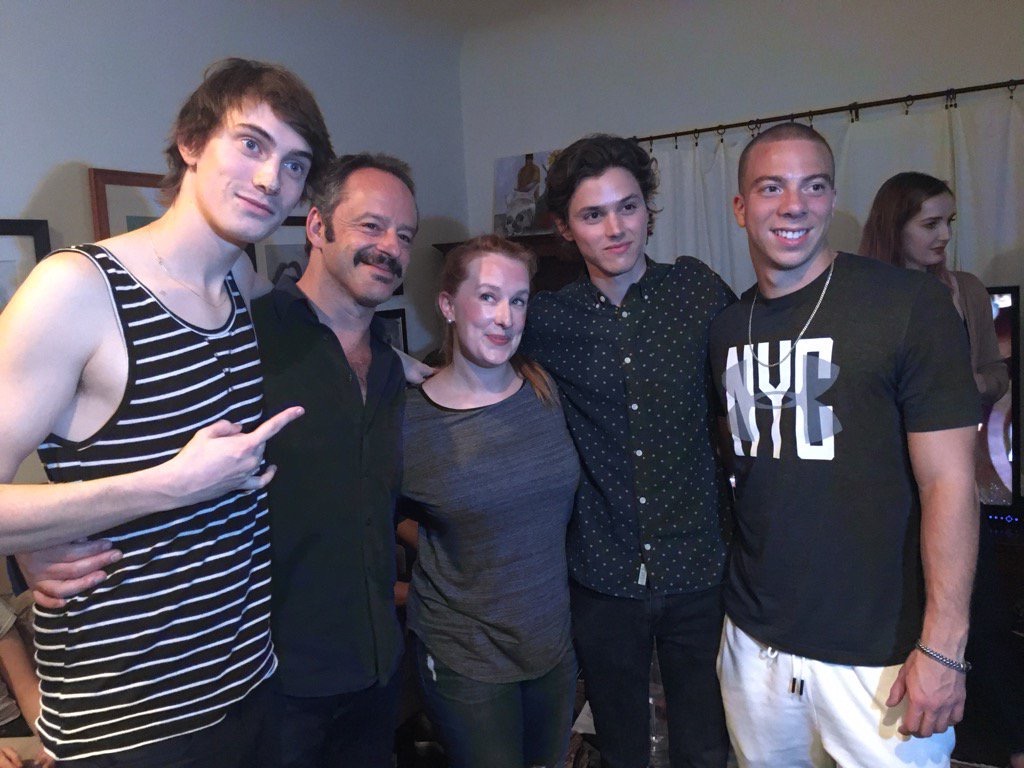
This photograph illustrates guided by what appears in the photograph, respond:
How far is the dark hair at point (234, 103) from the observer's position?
1089 millimetres

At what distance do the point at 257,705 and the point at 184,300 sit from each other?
660 mm

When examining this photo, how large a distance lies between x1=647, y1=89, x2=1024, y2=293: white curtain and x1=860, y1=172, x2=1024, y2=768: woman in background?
57cm

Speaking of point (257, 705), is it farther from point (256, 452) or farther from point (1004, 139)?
point (1004, 139)

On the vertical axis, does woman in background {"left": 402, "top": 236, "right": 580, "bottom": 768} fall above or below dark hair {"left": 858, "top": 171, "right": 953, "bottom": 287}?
below

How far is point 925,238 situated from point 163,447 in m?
2.27

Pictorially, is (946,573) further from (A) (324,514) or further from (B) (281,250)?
(B) (281,250)

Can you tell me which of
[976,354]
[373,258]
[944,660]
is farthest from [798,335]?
[976,354]

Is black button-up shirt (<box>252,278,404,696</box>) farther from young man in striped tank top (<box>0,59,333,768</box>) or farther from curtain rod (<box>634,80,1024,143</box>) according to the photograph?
curtain rod (<box>634,80,1024,143</box>)

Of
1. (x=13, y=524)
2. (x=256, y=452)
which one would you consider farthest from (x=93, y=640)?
(x=256, y=452)

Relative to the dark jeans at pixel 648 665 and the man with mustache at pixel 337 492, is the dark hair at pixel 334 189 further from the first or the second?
the dark jeans at pixel 648 665

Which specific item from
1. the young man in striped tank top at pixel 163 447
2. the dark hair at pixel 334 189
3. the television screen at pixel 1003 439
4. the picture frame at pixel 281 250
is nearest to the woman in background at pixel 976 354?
the television screen at pixel 1003 439

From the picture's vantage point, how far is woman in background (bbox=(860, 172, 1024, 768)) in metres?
1.91

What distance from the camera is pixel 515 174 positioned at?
3836 millimetres

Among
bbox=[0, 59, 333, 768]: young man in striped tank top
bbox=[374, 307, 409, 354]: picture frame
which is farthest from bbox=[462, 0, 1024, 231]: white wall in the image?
bbox=[0, 59, 333, 768]: young man in striped tank top
